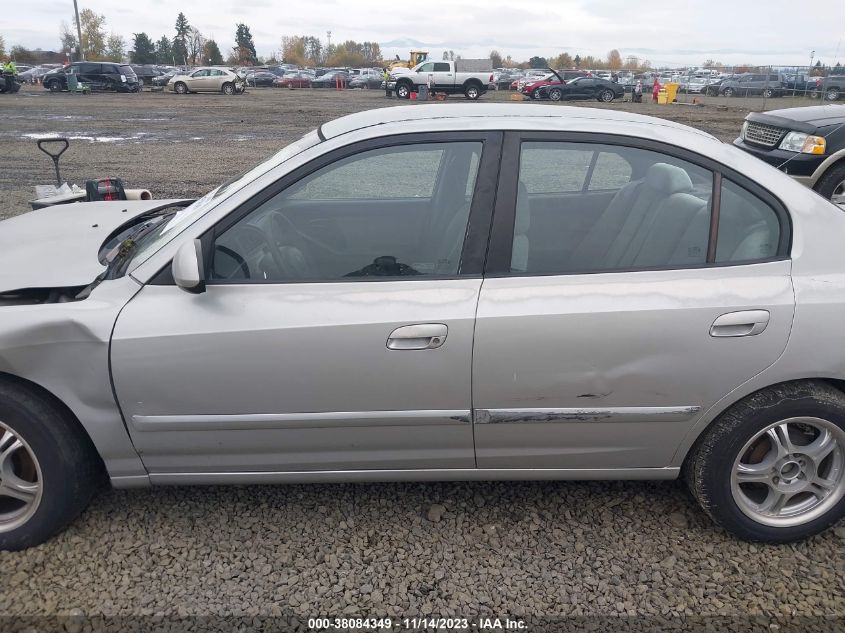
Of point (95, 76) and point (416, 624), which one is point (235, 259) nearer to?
point (416, 624)

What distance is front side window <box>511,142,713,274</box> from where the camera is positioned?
255 cm

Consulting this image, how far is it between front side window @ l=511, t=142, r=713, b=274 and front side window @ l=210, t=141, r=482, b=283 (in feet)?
0.80

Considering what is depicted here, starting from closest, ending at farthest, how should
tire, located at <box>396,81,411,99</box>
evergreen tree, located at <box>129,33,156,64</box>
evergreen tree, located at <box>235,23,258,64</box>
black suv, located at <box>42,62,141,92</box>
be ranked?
tire, located at <box>396,81,411,99</box> → black suv, located at <box>42,62,141,92</box> → evergreen tree, located at <box>129,33,156,64</box> → evergreen tree, located at <box>235,23,258,64</box>

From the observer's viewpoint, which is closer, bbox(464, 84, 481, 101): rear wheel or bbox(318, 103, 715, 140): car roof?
bbox(318, 103, 715, 140): car roof

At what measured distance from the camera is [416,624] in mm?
2330

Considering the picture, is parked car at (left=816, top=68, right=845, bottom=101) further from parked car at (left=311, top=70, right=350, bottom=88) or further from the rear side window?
the rear side window

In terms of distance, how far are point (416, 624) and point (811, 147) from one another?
696cm

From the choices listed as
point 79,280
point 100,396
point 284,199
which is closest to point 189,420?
point 100,396

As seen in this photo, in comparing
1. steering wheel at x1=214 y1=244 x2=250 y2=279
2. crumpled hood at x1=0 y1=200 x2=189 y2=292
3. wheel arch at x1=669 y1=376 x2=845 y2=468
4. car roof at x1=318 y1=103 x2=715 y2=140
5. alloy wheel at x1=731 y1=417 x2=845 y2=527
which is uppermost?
car roof at x1=318 y1=103 x2=715 y2=140

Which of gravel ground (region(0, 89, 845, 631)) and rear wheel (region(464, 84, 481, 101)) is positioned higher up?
rear wheel (region(464, 84, 481, 101))

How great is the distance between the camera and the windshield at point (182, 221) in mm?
2613

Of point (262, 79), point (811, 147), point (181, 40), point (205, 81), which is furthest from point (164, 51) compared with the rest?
point (811, 147)

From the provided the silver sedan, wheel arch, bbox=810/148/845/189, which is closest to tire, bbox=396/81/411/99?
wheel arch, bbox=810/148/845/189

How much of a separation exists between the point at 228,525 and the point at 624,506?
1669 mm
